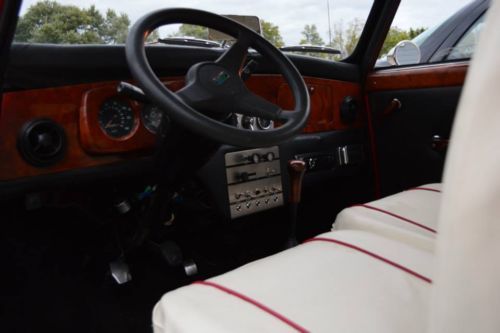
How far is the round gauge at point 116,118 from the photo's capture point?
1.46 metres

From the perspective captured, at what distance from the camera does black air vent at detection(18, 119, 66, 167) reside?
51.5 inches

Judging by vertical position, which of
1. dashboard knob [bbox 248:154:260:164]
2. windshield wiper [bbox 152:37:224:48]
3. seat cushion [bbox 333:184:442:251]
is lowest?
seat cushion [bbox 333:184:442:251]

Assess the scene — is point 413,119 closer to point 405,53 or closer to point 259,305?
point 405,53

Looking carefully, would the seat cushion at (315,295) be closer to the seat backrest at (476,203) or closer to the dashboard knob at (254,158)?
the seat backrest at (476,203)

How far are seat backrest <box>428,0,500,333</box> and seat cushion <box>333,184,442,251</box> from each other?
26.8 inches

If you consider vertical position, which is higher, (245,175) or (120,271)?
(245,175)

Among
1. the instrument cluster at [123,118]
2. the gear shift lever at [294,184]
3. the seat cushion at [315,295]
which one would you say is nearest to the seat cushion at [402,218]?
the seat cushion at [315,295]

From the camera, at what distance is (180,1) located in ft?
4.97

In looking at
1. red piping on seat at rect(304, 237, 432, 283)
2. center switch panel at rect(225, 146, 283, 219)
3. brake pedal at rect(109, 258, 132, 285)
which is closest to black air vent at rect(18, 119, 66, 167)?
brake pedal at rect(109, 258, 132, 285)

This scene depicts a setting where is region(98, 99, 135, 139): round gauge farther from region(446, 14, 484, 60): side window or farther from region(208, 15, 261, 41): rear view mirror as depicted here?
region(446, 14, 484, 60): side window

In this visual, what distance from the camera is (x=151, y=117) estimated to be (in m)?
1.58

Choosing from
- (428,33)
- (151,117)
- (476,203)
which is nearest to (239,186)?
(151,117)

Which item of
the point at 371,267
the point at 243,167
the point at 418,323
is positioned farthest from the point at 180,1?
the point at 418,323

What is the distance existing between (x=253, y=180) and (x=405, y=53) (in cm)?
95
